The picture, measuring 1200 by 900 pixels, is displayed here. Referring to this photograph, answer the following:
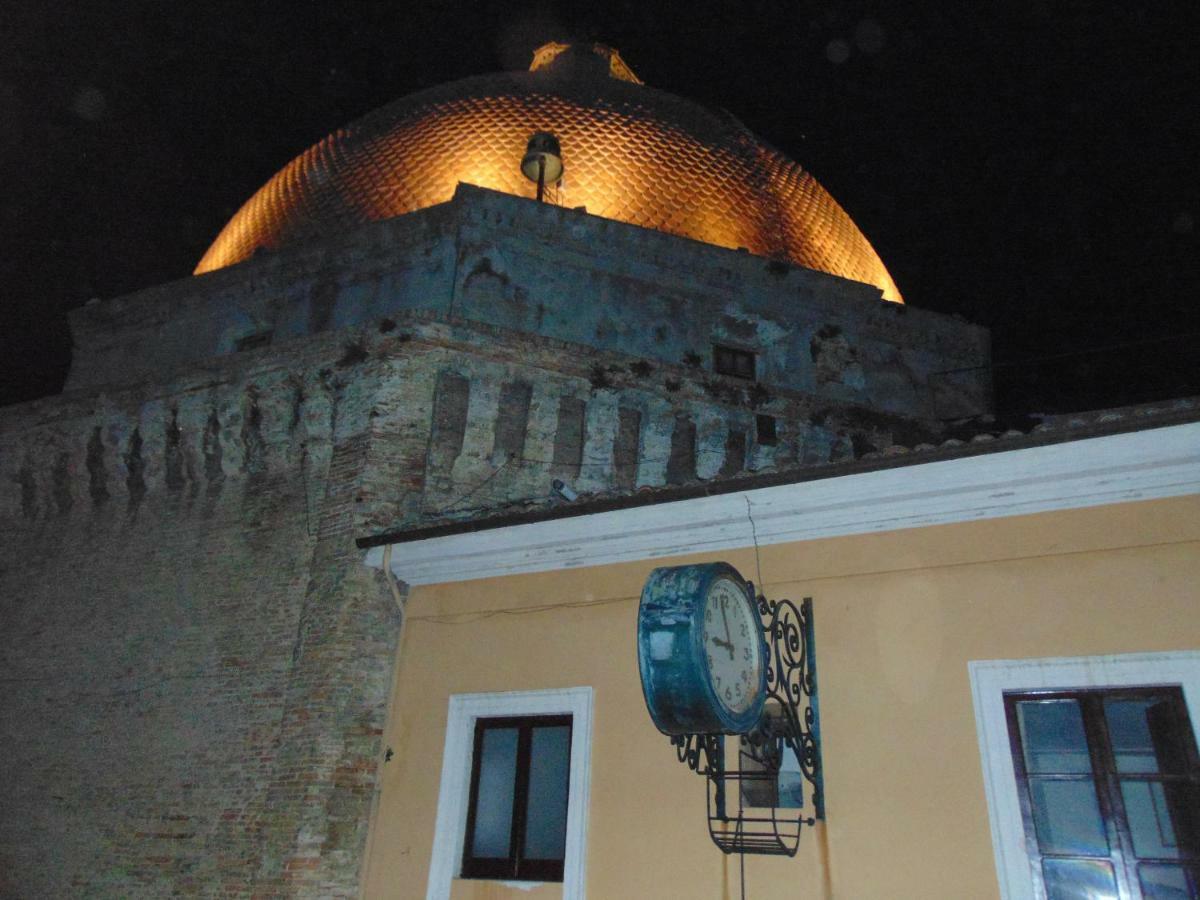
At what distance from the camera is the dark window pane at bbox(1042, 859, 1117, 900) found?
456 centimetres

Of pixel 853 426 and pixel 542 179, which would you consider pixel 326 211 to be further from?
pixel 853 426

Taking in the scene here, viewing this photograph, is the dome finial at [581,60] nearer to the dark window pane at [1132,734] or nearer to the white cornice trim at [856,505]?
the white cornice trim at [856,505]

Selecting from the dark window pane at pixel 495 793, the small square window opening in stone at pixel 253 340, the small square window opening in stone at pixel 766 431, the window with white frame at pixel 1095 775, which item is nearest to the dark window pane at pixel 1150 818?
the window with white frame at pixel 1095 775

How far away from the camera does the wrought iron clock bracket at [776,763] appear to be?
4.92 meters

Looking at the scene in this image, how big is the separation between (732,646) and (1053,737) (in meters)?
1.89

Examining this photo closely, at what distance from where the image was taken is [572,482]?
9117 mm

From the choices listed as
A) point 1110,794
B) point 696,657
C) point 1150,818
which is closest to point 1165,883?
point 1150,818

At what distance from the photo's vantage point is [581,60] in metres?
16.5

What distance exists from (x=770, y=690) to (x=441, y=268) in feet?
23.8

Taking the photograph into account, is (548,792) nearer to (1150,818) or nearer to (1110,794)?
(1110,794)

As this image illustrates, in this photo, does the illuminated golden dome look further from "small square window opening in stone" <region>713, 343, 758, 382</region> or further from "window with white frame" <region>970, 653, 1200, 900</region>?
"window with white frame" <region>970, 653, 1200, 900</region>

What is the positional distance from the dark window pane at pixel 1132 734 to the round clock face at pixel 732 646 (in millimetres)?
1902

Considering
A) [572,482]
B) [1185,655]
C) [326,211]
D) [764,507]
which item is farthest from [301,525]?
[1185,655]

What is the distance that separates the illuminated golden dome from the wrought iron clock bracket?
8.11 meters
